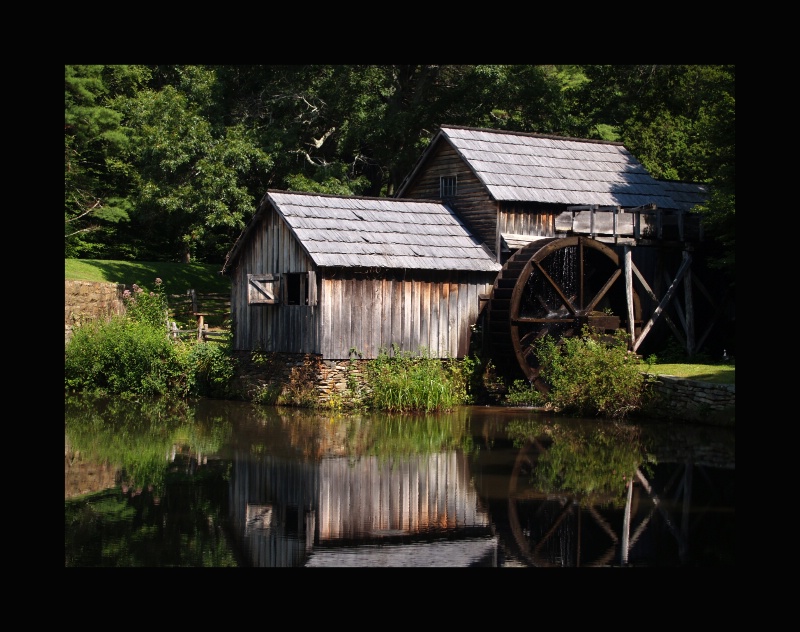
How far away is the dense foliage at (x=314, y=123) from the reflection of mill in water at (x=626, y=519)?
21542mm

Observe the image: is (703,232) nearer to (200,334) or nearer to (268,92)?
(200,334)

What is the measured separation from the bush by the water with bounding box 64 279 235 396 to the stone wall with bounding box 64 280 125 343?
103 inches

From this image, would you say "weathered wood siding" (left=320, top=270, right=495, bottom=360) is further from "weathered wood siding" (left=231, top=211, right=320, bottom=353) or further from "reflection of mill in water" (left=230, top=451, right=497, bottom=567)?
"reflection of mill in water" (left=230, top=451, right=497, bottom=567)

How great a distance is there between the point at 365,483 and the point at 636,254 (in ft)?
50.7

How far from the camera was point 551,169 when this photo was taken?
87.2ft

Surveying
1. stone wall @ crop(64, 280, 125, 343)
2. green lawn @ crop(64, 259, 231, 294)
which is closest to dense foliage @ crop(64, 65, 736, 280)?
green lawn @ crop(64, 259, 231, 294)

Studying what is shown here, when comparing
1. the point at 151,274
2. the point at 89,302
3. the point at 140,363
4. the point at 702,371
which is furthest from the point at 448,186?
the point at 151,274

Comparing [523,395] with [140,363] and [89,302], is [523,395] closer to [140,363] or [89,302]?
[140,363]

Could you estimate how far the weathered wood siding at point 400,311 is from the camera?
73.6 feet

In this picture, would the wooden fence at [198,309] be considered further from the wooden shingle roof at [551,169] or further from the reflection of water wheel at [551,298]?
the reflection of water wheel at [551,298]

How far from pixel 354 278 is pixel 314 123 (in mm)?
16875

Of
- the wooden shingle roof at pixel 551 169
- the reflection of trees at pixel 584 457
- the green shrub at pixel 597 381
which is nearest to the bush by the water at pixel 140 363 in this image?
the wooden shingle roof at pixel 551 169

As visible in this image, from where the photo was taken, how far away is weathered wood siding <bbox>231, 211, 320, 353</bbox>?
74.6 feet


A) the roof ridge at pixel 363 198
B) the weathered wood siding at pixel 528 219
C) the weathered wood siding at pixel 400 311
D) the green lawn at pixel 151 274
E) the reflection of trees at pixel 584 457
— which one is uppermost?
the roof ridge at pixel 363 198
